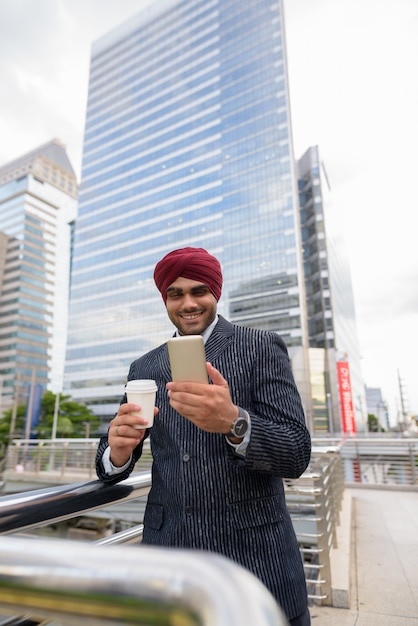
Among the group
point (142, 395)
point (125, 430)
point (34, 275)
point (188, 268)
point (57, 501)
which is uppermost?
point (34, 275)

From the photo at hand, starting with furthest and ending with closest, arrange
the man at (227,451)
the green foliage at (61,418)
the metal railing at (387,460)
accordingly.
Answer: the green foliage at (61,418)
the metal railing at (387,460)
the man at (227,451)

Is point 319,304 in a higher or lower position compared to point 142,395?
higher

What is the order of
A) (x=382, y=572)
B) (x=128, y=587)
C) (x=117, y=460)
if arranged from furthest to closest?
(x=382, y=572) < (x=117, y=460) < (x=128, y=587)

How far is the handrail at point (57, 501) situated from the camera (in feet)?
3.74

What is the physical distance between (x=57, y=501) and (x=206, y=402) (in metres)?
0.74

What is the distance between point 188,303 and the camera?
4.70 feet

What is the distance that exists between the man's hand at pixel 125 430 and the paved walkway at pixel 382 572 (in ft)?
9.07

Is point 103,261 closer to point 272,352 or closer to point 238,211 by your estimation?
point 238,211

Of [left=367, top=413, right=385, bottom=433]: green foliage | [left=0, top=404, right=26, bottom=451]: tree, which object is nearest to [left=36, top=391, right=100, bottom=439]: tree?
[left=0, top=404, right=26, bottom=451]: tree

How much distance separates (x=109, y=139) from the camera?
3009 inches

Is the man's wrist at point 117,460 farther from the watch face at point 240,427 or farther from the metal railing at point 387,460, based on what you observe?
the metal railing at point 387,460

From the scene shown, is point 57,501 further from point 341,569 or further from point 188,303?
point 341,569

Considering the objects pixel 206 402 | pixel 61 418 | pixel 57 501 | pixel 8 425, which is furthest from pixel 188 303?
pixel 61 418

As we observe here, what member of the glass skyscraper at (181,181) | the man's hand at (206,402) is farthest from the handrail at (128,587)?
the glass skyscraper at (181,181)
